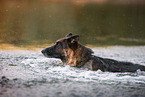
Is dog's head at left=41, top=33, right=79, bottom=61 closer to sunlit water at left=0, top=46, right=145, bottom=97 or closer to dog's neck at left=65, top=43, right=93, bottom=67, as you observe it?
dog's neck at left=65, top=43, right=93, bottom=67

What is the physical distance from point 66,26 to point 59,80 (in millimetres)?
8369

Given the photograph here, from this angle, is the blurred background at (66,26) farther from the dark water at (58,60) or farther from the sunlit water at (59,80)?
the sunlit water at (59,80)

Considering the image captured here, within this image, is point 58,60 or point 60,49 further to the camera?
point 58,60

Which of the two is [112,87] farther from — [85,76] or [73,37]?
[73,37]

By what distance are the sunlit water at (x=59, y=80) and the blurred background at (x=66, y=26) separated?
9.37 ft

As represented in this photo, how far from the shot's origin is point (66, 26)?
41.7 feet

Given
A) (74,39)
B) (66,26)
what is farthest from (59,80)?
(66,26)

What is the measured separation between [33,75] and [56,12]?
11.8 meters

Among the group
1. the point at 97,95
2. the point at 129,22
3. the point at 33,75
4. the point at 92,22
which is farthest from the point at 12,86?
the point at 129,22

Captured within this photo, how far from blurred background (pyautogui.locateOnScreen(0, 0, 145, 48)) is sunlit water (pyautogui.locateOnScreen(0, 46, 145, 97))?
9.37ft

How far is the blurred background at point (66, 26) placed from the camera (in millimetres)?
9977

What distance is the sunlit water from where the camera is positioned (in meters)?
3.85

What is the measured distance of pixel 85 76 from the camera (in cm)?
489

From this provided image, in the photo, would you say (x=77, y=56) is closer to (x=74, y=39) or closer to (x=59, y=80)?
(x=74, y=39)
